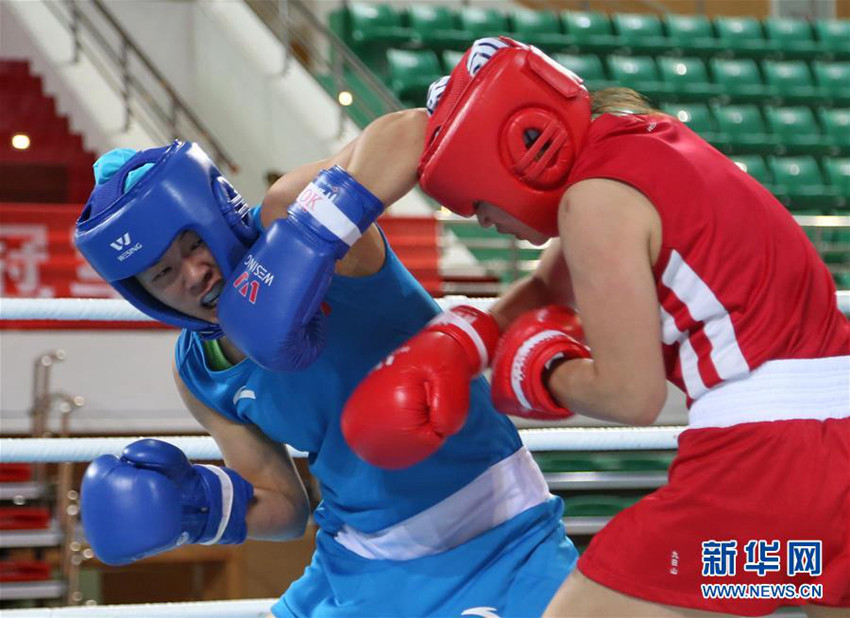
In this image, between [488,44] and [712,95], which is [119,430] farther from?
[712,95]

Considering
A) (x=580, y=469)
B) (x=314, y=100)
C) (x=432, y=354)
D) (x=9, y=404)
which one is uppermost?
(x=432, y=354)

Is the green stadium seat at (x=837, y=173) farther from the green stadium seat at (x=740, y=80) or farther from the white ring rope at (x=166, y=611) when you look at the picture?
the white ring rope at (x=166, y=611)

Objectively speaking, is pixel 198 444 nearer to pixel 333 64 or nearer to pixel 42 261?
pixel 42 261

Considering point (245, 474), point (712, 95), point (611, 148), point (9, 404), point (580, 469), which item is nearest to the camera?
point (611, 148)

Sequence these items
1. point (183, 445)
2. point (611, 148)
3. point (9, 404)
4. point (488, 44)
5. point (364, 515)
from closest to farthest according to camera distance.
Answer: point (611, 148) → point (488, 44) → point (364, 515) → point (183, 445) → point (9, 404)

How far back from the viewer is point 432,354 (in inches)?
58.7

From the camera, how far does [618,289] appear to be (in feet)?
4.35

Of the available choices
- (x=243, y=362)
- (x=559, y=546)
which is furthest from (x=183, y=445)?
(x=559, y=546)

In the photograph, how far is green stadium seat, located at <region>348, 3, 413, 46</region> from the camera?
7406 millimetres

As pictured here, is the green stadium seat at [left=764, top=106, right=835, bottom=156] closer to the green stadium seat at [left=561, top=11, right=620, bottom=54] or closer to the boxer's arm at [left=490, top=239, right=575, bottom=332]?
the green stadium seat at [left=561, top=11, right=620, bottom=54]

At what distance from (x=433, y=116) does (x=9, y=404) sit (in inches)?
133

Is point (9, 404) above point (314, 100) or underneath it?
underneath

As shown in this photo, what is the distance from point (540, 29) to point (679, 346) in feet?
22.4

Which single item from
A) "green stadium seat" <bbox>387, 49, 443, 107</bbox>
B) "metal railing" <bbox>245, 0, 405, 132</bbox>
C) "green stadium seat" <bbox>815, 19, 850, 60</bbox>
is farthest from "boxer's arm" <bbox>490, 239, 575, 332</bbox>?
"green stadium seat" <bbox>815, 19, 850, 60</bbox>
